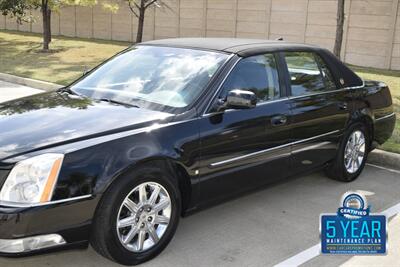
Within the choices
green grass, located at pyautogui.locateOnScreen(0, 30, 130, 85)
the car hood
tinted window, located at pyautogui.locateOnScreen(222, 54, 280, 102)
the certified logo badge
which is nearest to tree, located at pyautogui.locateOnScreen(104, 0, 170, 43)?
green grass, located at pyautogui.locateOnScreen(0, 30, 130, 85)

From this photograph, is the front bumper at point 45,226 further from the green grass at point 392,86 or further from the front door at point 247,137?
the green grass at point 392,86

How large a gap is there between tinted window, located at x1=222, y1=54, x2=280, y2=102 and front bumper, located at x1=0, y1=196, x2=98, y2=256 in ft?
5.21

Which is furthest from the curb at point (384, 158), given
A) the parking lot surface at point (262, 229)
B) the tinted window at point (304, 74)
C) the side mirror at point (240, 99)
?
the side mirror at point (240, 99)

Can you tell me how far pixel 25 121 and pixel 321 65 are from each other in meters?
3.01

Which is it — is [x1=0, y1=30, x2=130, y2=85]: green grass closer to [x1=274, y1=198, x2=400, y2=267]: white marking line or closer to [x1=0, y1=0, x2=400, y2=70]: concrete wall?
[x1=0, y1=0, x2=400, y2=70]: concrete wall

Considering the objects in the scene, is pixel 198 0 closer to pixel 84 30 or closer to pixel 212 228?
pixel 84 30

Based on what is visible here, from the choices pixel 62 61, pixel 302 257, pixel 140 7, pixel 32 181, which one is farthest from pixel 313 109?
pixel 140 7

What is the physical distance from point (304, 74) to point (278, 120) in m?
0.77

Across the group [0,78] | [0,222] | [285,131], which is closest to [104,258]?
[0,222]

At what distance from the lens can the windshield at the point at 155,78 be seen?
3988mm

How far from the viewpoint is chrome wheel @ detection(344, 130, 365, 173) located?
5.38 meters

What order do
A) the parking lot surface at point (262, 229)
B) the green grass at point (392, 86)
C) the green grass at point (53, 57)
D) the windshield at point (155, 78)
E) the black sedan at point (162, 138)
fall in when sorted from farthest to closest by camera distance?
the green grass at point (53, 57)
the green grass at point (392, 86)
the windshield at point (155, 78)
the parking lot surface at point (262, 229)
the black sedan at point (162, 138)

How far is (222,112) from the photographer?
3.95 meters

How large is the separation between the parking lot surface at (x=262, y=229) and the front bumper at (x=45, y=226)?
6.2 inches
